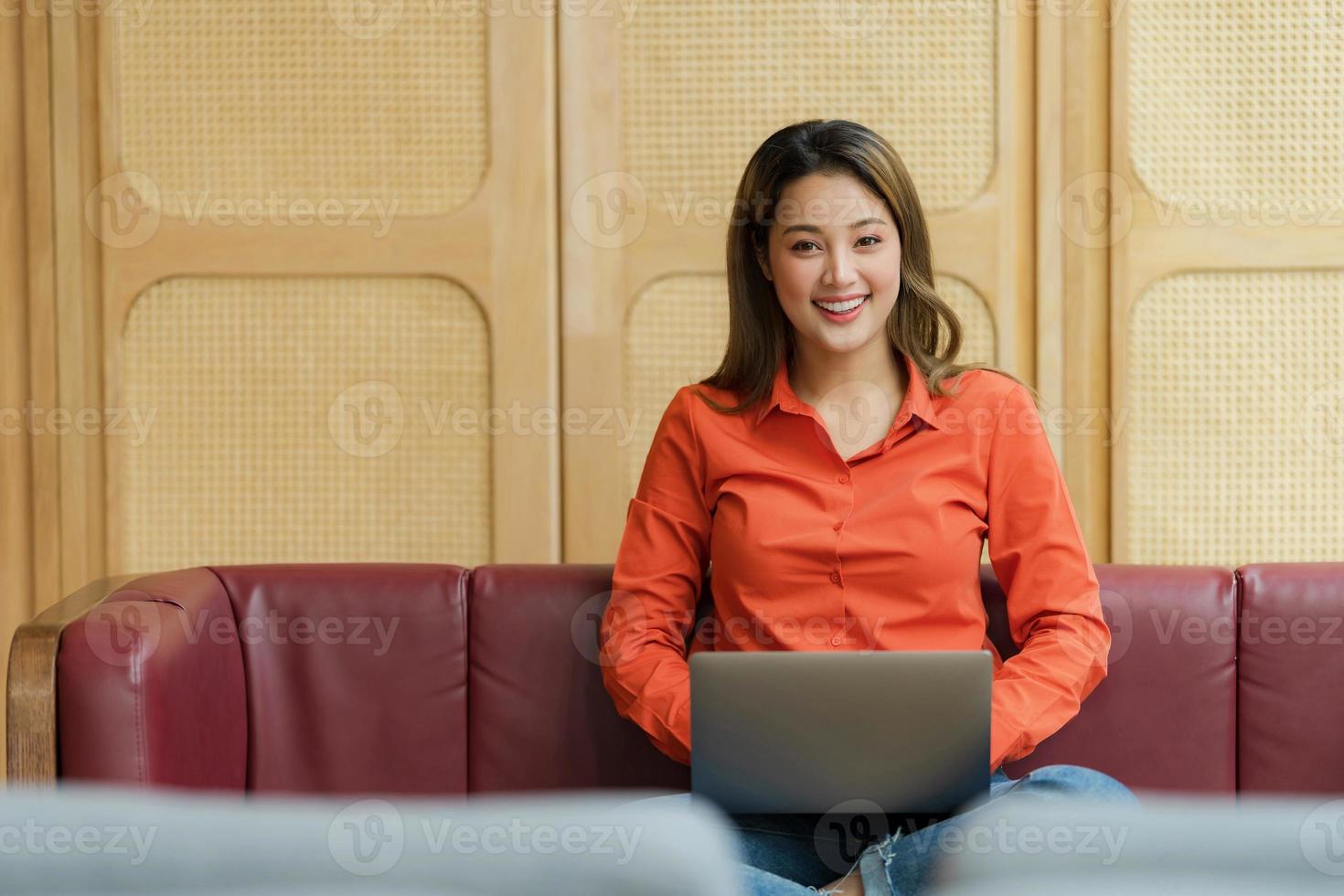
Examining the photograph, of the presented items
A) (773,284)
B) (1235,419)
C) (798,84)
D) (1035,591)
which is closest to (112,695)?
(773,284)

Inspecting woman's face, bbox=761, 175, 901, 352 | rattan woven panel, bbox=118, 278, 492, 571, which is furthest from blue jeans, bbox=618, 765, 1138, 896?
rattan woven panel, bbox=118, 278, 492, 571

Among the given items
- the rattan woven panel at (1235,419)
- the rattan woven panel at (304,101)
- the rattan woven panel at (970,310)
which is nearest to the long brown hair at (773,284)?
the rattan woven panel at (970,310)

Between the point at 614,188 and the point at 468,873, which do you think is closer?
the point at 468,873

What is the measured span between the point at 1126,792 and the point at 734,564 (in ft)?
1.77

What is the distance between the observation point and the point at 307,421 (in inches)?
93.5

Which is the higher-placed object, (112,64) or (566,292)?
(112,64)

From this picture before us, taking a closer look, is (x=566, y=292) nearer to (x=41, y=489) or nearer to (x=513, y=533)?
(x=513, y=533)

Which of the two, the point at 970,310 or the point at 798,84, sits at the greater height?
the point at 798,84

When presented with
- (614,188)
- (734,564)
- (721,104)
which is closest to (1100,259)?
(721,104)

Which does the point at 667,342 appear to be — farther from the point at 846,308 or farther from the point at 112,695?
the point at 112,695

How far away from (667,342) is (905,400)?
753 mm

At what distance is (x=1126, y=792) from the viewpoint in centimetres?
143

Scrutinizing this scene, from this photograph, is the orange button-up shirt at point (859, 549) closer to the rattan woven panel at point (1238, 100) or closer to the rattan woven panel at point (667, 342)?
the rattan woven panel at point (667, 342)

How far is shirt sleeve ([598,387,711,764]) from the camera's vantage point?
5.19 ft
